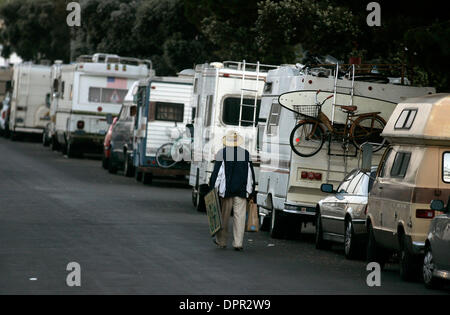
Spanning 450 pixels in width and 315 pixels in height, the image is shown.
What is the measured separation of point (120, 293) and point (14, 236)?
6.39 metres

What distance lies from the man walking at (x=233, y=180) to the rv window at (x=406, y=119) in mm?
3139

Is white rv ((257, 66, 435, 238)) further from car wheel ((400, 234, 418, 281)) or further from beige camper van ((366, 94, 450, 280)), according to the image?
car wheel ((400, 234, 418, 281))

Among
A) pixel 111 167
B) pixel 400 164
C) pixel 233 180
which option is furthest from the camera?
pixel 111 167

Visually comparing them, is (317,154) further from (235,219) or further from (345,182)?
(235,219)

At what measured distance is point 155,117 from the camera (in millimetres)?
32438

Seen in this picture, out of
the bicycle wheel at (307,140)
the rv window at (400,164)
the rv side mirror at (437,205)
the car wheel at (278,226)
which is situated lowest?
the car wheel at (278,226)

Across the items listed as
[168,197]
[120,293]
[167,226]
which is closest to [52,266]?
[120,293]

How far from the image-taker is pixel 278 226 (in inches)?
810

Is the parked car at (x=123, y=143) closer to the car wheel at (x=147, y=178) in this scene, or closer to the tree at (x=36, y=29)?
the car wheel at (x=147, y=178)

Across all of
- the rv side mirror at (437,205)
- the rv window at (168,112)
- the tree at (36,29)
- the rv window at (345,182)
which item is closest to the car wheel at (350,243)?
the rv window at (345,182)

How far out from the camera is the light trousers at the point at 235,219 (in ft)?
58.4

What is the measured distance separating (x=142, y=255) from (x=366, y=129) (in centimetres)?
526

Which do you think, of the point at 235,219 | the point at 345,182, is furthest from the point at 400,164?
the point at 235,219
